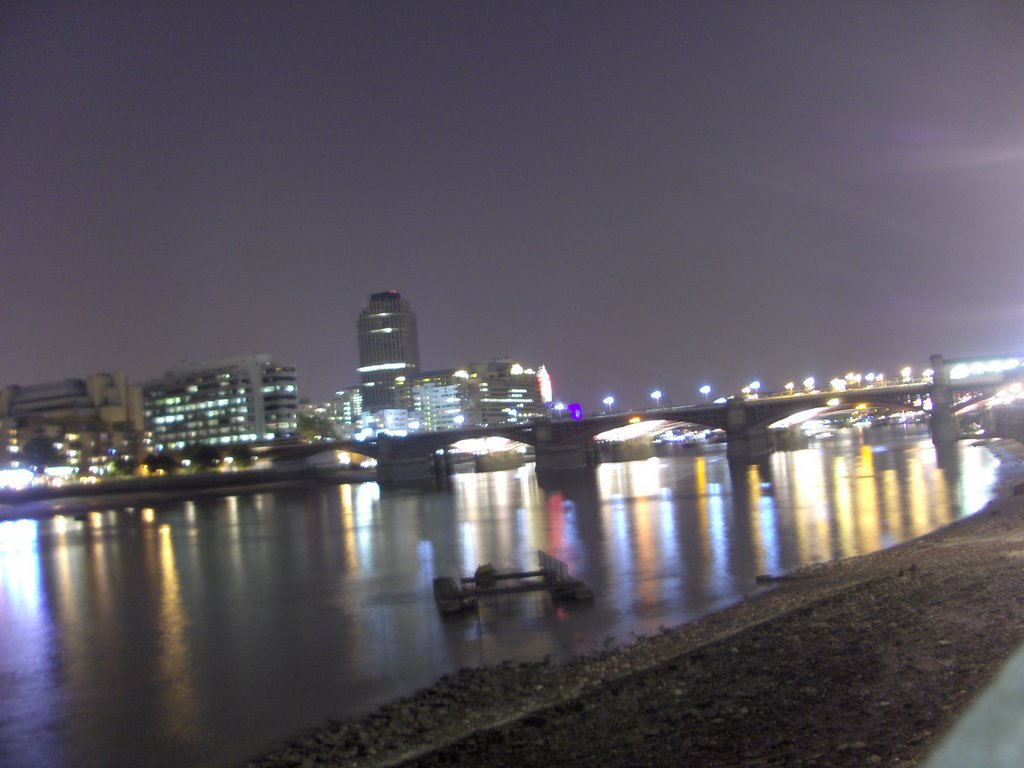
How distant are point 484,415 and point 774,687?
618ft

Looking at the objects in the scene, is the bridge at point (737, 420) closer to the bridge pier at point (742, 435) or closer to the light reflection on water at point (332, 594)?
the bridge pier at point (742, 435)

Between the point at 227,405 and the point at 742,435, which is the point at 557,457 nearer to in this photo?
the point at 742,435

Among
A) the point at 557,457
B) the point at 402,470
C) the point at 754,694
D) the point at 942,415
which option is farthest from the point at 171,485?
the point at 754,694

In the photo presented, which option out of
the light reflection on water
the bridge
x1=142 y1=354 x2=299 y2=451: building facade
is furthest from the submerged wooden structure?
x1=142 y1=354 x2=299 y2=451: building facade

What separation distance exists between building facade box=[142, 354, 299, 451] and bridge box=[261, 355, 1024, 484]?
47.3 m

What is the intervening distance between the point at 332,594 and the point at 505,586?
5.80 meters

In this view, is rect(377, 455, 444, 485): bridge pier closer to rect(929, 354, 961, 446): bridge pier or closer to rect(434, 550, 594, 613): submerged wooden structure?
rect(929, 354, 961, 446): bridge pier

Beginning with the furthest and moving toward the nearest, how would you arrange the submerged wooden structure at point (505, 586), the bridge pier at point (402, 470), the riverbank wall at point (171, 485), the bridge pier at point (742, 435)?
the riverbank wall at point (171, 485) → the bridge pier at point (402, 470) → the bridge pier at point (742, 435) → the submerged wooden structure at point (505, 586)

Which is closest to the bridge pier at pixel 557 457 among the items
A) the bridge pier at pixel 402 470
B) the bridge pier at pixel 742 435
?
the bridge pier at pixel 402 470

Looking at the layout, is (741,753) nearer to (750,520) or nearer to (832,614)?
(832,614)

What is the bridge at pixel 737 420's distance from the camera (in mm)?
76312

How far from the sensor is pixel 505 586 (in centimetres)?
2158

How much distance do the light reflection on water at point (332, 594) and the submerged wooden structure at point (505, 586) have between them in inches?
12.5

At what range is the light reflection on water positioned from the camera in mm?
14438
